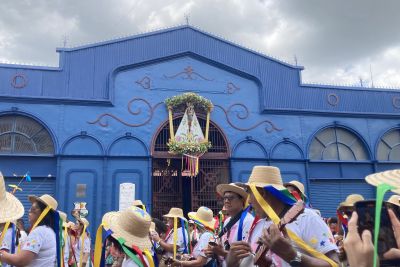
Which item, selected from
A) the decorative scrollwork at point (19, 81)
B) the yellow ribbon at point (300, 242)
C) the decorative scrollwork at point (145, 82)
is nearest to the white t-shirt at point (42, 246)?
the yellow ribbon at point (300, 242)

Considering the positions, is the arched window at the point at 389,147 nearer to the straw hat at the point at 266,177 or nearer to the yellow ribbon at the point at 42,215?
the straw hat at the point at 266,177

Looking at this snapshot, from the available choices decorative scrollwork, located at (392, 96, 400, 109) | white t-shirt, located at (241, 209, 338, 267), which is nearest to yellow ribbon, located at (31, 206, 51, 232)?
white t-shirt, located at (241, 209, 338, 267)

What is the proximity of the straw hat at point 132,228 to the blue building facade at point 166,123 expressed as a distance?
31.4ft

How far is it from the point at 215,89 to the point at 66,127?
6.30 m

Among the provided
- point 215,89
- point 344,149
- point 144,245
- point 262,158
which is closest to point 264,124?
point 262,158

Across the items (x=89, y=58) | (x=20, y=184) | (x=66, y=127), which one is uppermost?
(x=89, y=58)

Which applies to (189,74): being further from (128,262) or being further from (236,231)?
(128,262)

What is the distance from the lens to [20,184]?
42.1 feet

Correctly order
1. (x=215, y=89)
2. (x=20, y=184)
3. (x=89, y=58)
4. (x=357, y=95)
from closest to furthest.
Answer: (x=20, y=184) < (x=89, y=58) < (x=215, y=89) < (x=357, y=95)

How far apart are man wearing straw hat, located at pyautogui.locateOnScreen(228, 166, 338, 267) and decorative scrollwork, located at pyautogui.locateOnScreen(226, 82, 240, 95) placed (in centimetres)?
1252

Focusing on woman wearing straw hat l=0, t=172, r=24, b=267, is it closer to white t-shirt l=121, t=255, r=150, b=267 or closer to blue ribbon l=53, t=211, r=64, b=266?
blue ribbon l=53, t=211, r=64, b=266

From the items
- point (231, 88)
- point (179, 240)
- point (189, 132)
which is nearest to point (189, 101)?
point (189, 132)

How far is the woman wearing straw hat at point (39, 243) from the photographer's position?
3.64m

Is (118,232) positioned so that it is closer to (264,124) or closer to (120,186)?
(120,186)
